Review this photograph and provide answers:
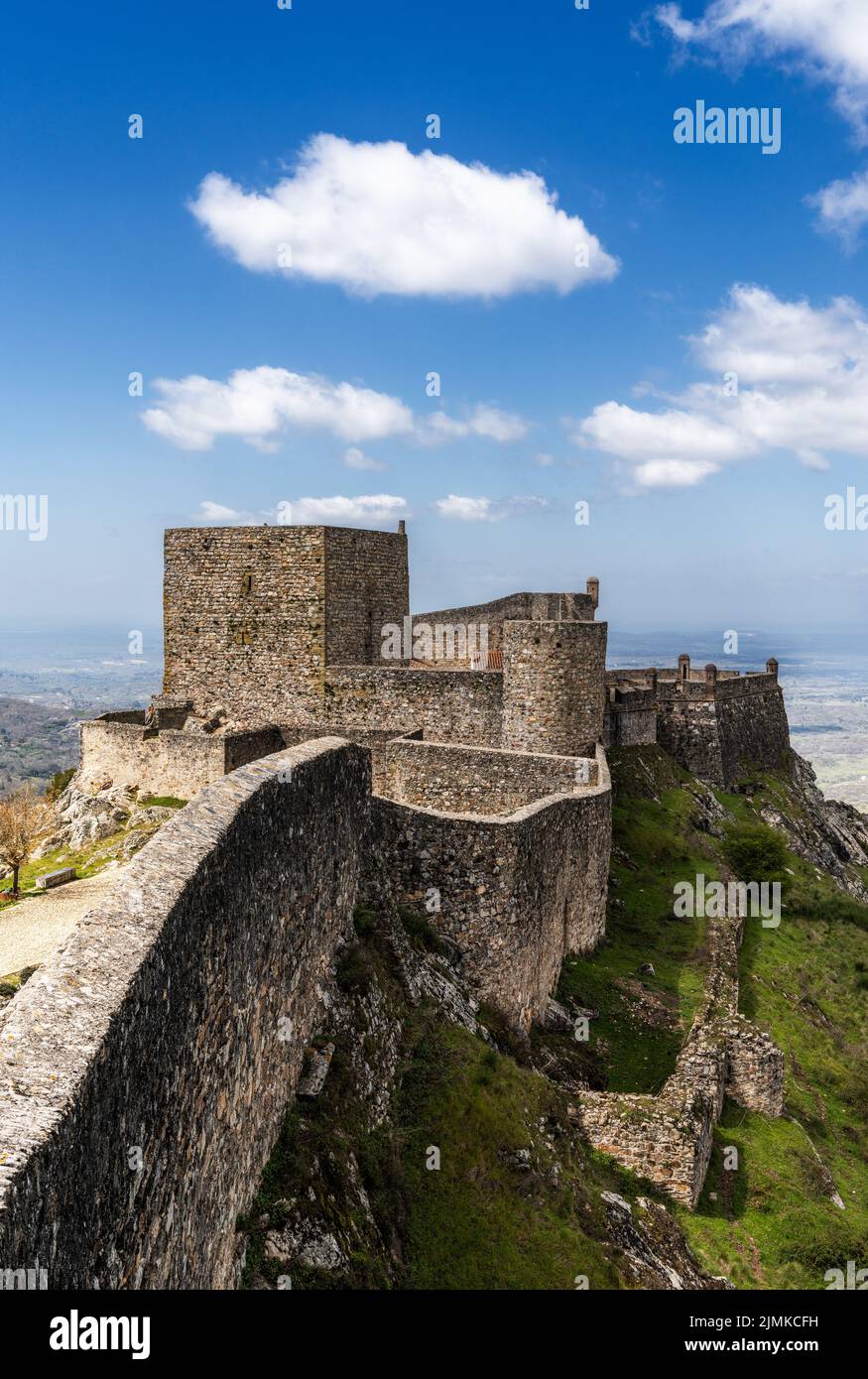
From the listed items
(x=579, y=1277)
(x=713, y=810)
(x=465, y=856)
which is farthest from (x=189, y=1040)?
(x=713, y=810)

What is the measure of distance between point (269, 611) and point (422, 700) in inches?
192

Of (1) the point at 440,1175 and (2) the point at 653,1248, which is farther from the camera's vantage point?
(2) the point at 653,1248

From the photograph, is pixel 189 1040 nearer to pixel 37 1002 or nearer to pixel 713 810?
pixel 37 1002

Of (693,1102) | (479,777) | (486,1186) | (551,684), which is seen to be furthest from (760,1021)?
(486,1186)

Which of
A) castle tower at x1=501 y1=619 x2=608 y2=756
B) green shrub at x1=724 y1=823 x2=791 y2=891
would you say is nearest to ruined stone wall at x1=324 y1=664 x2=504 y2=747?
castle tower at x1=501 y1=619 x2=608 y2=756

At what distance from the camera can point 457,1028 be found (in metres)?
11.1

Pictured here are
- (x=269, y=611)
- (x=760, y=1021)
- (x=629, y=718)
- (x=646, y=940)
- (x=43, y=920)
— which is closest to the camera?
(x=43, y=920)

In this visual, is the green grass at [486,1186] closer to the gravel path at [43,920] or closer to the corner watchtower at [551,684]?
the gravel path at [43,920]

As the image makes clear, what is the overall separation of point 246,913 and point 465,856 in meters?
5.71

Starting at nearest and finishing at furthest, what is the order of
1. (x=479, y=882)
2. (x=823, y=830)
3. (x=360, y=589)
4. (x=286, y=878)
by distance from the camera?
(x=286, y=878)
(x=479, y=882)
(x=360, y=589)
(x=823, y=830)

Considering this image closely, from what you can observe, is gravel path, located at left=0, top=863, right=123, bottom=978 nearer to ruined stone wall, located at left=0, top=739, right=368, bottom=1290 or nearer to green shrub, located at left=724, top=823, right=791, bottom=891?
ruined stone wall, located at left=0, top=739, right=368, bottom=1290

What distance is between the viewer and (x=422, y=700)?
23375mm

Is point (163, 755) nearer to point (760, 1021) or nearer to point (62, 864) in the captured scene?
point (62, 864)

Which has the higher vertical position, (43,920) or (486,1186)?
(43,920)
